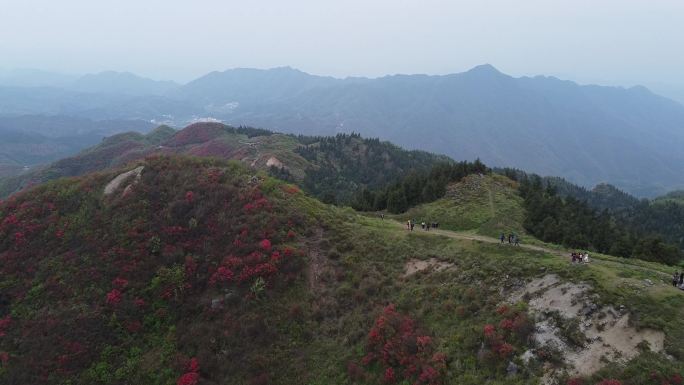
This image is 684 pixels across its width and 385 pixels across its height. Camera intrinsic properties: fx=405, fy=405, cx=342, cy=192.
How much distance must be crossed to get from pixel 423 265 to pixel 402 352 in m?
10.4

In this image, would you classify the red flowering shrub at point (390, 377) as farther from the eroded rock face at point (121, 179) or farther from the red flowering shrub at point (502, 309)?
the eroded rock face at point (121, 179)

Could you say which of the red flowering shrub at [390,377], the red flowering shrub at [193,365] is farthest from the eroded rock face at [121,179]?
the red flowering shrub at [390,377]

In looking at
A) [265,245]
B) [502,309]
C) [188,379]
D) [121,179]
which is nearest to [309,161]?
[121,179]

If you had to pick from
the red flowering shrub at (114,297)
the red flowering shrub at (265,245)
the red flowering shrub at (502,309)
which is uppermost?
the red flowering shrub at (502,309)

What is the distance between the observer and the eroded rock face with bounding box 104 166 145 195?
4392 cm

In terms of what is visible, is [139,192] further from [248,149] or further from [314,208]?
[248,149]

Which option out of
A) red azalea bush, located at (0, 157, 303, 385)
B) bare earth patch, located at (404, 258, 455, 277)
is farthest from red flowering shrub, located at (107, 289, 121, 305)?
bare earth patch, located at (404, 258, 455, 277)

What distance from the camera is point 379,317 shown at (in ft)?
86.7

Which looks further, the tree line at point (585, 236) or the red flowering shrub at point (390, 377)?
the tree line at point (585, 236)

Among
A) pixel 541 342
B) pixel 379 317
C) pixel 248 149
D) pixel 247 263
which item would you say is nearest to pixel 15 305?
pixel 247 263

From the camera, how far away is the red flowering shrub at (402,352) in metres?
21.0

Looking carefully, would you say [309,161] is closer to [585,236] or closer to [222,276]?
[585,236]

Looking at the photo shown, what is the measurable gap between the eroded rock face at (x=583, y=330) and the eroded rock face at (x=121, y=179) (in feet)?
134

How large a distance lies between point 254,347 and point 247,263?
24.9ft
